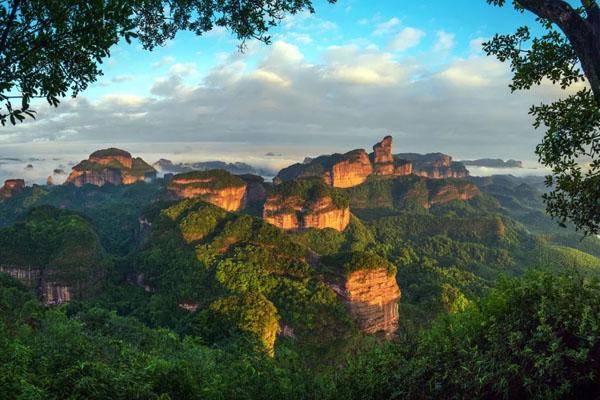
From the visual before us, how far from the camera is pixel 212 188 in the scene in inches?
4717

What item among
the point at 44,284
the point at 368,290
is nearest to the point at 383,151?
the point at 368,290

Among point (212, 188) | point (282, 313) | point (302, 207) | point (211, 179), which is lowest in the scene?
point (282, 313)

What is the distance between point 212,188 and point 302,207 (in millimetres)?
28372

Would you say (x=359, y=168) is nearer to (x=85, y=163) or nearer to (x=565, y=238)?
(x=565, y=238)

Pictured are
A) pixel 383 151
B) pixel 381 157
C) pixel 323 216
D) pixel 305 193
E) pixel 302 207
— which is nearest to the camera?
pixel 302 207

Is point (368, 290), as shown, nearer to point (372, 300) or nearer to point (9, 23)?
point (372, 300)

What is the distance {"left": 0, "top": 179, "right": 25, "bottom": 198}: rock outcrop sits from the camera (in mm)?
170875

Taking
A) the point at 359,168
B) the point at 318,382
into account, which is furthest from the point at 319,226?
the point at 318,382

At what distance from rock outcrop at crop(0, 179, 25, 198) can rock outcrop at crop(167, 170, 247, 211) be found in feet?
325

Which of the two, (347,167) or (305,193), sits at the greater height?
(347,167)

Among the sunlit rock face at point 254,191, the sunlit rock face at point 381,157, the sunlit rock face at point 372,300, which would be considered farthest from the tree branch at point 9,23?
the sunlit rock face at point 381,157

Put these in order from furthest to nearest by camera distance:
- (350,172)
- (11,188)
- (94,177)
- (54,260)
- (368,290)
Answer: (94,177) < (350,172) < (11,188) < (54,260) < (368,290)

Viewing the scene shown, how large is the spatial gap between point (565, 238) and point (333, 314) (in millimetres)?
157680

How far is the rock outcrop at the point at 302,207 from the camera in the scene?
113 meters
